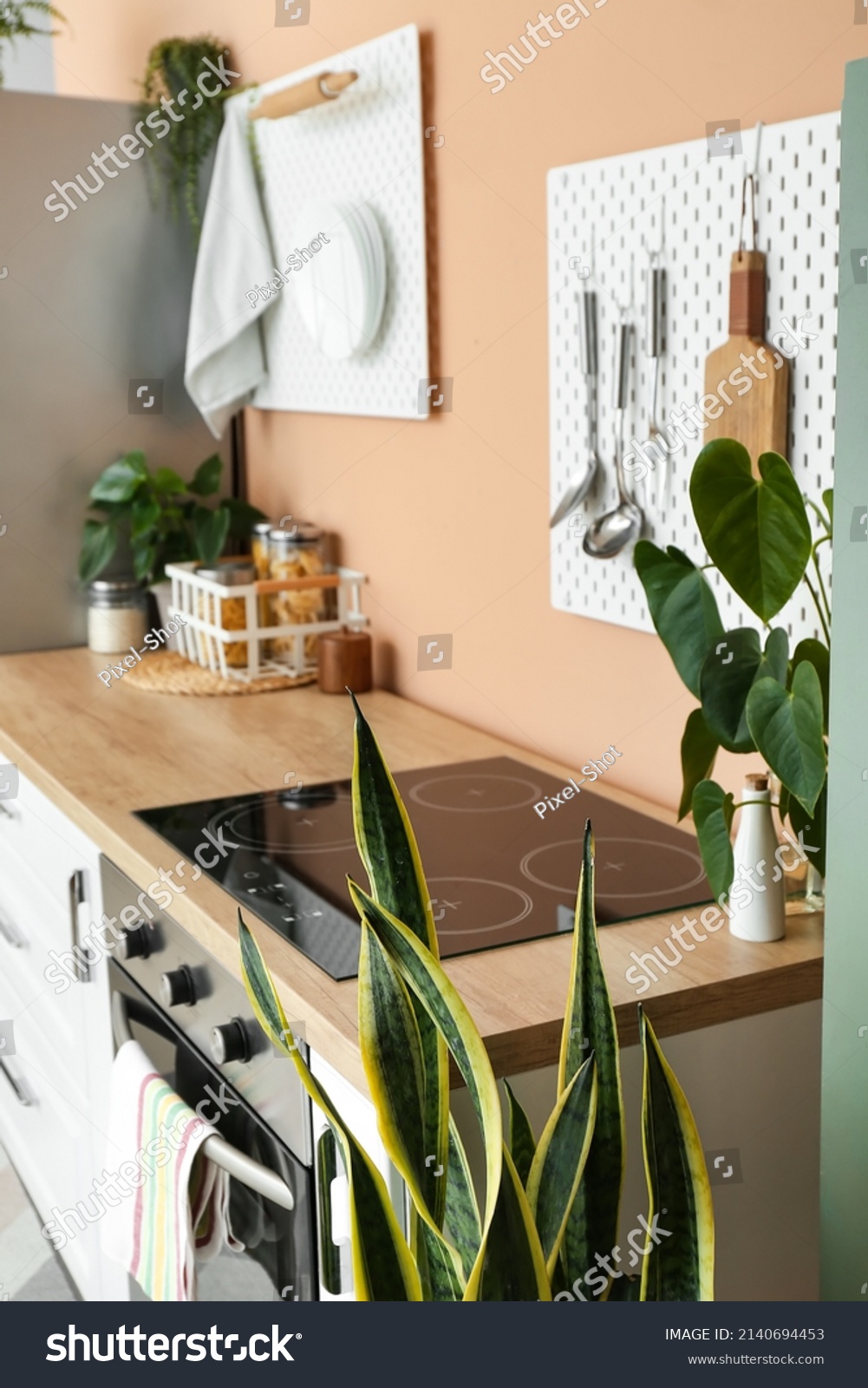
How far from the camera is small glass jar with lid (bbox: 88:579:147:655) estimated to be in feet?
8.02

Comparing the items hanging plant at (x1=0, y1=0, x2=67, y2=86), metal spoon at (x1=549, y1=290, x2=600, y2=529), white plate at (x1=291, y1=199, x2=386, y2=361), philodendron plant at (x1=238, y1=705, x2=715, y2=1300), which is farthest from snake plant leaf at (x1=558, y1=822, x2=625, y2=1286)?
hanging plant at (x1=0, y1=0, x2=67, y2=86)

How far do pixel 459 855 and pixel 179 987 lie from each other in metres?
0.31

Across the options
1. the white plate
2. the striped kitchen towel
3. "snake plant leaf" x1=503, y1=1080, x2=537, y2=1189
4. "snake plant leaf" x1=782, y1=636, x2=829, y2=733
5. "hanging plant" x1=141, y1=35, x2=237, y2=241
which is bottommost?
the striped kitchen towel

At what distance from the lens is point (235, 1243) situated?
1.29 m

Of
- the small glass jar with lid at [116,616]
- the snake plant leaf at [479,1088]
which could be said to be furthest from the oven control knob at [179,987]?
the small glass jar with lid at [116,616]

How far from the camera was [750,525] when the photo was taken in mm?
1015

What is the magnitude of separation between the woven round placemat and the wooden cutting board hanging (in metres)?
0.99

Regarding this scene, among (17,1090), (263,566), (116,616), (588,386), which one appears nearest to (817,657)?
(588,386)

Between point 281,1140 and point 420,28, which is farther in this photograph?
point 420,28

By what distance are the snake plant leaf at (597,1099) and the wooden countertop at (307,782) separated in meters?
0.11

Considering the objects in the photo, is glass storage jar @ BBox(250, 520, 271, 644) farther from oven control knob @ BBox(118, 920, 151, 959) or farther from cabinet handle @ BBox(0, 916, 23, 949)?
oven control knob @ BBox(118, 920, 151, 959)

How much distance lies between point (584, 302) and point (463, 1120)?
94cm
